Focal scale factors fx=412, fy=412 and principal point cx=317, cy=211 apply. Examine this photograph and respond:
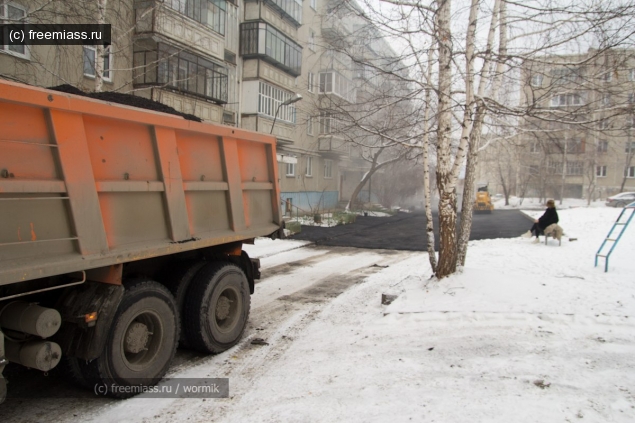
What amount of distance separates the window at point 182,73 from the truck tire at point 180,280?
32.0 feet

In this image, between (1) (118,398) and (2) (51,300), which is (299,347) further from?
(2) (51,300)

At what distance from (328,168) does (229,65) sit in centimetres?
1376

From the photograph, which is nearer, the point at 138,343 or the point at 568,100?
the point at 138,343

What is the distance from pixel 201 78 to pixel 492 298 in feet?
48.3

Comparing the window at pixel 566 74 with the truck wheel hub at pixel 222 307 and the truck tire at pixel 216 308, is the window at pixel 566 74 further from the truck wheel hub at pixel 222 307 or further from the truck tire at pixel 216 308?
the truck wheel hub at pixel 222 307

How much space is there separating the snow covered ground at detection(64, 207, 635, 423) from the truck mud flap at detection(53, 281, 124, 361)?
0.58 meters

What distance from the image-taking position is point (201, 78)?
16.8 metres

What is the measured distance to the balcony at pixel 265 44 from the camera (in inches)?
813

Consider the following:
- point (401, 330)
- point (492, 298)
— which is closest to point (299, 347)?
point (401, 330)

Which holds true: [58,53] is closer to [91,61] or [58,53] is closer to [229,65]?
[91,61]

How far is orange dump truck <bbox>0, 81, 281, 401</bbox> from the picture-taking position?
2.84 m

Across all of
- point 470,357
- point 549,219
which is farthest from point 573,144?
point 470,357

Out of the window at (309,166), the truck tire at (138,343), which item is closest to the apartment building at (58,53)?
the truck tire at (138,343)

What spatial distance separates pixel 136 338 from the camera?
379 cm
